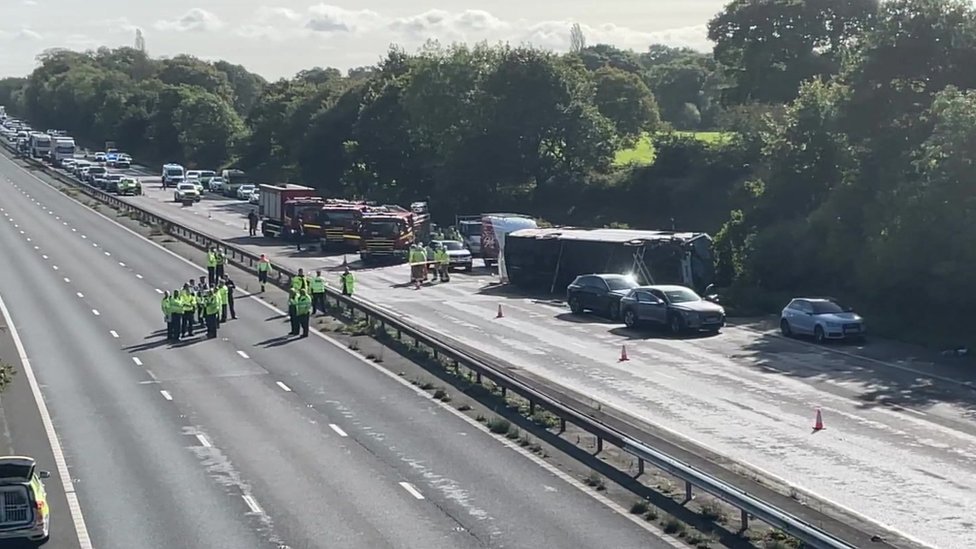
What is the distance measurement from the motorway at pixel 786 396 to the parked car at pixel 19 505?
11.4m

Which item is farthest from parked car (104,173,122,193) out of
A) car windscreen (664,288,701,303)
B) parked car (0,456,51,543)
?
parked car (0,456,51,543)

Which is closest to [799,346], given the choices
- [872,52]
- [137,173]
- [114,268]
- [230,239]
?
[872,52]

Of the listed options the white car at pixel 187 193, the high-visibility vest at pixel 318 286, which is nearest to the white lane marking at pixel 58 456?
the high-visibility vest at pixel 318 286

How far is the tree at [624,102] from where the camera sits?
11425 centimetres

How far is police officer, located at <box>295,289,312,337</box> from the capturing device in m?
40.2

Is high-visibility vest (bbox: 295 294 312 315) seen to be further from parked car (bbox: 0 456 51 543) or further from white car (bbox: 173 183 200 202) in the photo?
white car (bbox: 173 183 200 202)

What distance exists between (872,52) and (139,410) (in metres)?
31.4

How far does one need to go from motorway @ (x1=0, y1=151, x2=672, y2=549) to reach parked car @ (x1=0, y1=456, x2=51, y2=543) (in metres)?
0.96

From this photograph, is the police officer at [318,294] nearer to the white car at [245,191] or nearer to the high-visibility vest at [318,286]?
the high-visibility vest at [318,286]

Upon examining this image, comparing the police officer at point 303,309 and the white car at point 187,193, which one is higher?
the police officer at point 303,309

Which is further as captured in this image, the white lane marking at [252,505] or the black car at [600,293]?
the black car at [600,293]

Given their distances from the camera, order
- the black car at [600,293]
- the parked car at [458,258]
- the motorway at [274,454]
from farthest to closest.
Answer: the parked car at [458,258]
the black car at [600,293]
the motorway at [274,454]

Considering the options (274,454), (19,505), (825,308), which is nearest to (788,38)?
(825,308)

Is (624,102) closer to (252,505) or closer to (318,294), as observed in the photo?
(318,294)
